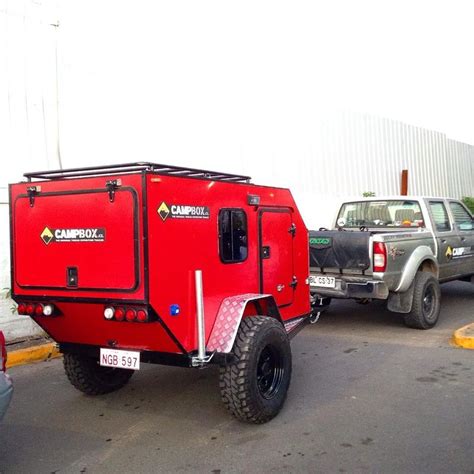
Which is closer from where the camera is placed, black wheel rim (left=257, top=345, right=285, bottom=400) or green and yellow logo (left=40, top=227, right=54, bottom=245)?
green and yellow logo (left=40, top=227, right=54, bottom=245)

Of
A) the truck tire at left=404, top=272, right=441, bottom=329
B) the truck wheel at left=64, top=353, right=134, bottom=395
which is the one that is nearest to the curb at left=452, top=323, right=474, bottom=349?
the truck tire at left=404, top=272, right=441, bottom=329

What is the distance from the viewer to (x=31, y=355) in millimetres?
6367

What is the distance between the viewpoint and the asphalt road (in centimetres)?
357

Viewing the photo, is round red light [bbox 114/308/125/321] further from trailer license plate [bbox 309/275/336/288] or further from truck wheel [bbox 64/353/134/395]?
trailer license plate [bbox 309/275/336/288]

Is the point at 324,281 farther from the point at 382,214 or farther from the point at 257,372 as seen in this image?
the point at 257,372

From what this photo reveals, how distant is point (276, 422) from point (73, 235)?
7.01ft

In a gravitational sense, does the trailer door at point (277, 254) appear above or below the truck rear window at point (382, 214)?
below

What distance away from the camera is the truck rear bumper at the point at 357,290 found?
262 inches

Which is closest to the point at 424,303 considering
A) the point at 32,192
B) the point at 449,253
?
the point at 449,253

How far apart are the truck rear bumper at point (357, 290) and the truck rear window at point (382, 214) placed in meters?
1.75

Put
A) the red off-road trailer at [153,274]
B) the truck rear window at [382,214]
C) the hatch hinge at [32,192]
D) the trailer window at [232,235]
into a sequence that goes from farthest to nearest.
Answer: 1. the truck rear window at [382,214]
2. the trailer window at [232,235]
3. the hatch hinge at [32,192]
4. the red off-road trailer at [153,274]

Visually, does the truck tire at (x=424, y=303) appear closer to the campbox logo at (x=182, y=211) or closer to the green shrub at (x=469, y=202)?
the campbox logo at (x=182, y=211)

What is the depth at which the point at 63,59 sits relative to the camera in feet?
25.7

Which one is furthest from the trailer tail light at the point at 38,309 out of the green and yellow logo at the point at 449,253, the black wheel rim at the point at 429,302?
the green and yellow logo at the point at 449,253
